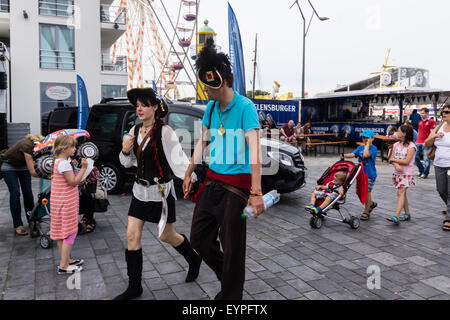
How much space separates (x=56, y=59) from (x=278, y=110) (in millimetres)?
12196

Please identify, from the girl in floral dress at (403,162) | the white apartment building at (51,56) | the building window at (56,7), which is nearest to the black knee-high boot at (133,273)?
the girl in floral dress at (403,162)

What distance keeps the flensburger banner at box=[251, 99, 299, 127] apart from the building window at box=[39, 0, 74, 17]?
11632mm

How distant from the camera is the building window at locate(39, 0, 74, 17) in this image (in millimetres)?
19859

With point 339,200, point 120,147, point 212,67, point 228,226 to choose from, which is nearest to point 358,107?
point 120,147

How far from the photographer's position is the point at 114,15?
74.8 ft

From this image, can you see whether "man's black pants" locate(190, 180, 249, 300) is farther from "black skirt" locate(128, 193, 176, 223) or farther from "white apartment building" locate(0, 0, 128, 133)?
"white apartment building" locate(0, 0, 128, 133)

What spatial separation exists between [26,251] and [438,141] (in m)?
6.01

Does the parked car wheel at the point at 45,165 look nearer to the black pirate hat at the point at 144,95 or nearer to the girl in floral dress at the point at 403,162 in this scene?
the black pirate hat at the point at 144,95

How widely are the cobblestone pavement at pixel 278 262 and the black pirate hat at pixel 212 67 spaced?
1900 mm

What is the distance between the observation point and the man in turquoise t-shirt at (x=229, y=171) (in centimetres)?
281

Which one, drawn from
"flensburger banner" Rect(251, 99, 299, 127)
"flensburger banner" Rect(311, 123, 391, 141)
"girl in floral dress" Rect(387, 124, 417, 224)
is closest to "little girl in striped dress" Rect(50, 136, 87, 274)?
"girl in floral dress" Rect(387, 124, 417, 224)

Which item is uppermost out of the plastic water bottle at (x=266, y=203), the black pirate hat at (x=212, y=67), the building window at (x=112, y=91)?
the building window at (x=112, y=91)

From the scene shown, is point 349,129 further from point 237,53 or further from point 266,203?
point 266,203

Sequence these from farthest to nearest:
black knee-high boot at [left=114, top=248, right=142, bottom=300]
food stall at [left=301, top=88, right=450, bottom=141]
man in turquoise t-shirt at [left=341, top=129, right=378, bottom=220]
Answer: food stall at [left=301, top=88, right=450, bottom=141] → man in turquoise t-shirt at [left=341, top=129, right=378, bottom=220] → black knee-high boot at [left=114, top=248, right=142, bottom=300]
